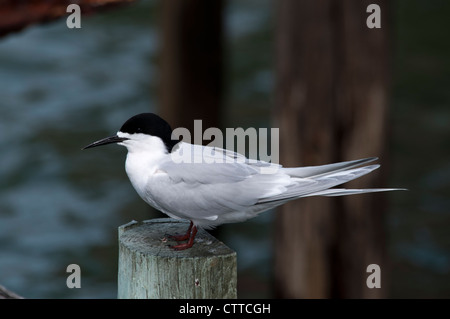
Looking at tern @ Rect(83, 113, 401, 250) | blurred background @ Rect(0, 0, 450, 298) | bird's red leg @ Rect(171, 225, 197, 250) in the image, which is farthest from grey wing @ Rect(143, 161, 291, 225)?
blurred background @ Rect(0, 0, 450, 298)

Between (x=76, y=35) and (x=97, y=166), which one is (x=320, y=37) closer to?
(x=97, y=166)

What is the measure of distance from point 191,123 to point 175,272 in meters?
3.58

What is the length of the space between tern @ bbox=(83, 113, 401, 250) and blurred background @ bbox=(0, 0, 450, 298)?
1750 mm

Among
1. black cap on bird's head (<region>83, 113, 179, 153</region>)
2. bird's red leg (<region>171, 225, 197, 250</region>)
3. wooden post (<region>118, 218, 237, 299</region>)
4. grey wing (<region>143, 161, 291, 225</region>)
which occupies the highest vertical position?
black cap on bird's head (<region>83, 113, 179, 153</region>)

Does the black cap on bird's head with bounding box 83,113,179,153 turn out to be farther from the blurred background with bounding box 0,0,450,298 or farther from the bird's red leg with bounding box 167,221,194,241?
the blurred background with bounding box 0,0,450,298

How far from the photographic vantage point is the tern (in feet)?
10.7

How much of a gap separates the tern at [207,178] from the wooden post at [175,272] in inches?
4.3

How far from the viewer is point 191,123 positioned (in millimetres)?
6762

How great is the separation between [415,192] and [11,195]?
14.4ft

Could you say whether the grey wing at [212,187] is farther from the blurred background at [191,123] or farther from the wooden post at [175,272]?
the blurred background at [191,123]

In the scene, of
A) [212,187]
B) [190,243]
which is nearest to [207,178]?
[212,187]

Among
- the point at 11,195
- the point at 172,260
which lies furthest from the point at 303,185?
the point at 11,195

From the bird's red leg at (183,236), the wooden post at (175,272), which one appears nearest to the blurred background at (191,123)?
the bird's red leg at (183,236)

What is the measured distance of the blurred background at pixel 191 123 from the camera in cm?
533
